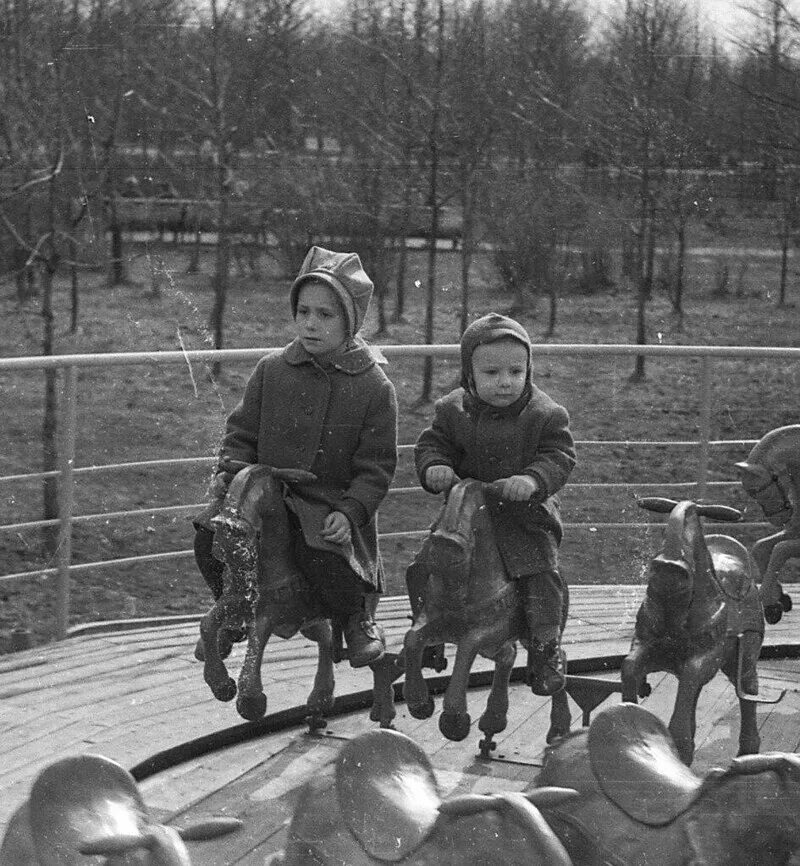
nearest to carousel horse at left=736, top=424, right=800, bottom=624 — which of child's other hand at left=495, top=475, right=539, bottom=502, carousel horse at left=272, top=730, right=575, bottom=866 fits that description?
child's other hand at left=495, top=475, right=539, bottom=502

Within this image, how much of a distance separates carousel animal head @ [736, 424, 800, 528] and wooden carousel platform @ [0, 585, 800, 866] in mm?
607

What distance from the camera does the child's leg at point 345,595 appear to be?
4469mm

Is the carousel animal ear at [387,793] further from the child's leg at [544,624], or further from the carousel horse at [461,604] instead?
the child's leg at [544,624]

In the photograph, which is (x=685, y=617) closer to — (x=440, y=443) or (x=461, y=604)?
(x=461, y=604)

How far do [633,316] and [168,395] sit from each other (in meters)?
2.49

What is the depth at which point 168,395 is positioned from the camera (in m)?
8.57

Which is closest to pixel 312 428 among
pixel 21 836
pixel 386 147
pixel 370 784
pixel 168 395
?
pixel 370 784

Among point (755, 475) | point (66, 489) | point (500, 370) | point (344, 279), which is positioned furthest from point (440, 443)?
point (66, 489)

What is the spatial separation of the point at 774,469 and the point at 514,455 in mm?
1065

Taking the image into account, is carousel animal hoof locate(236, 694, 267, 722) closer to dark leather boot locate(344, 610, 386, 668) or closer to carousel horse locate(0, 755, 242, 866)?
dark leather boot locate(344, 610, 386, 668)

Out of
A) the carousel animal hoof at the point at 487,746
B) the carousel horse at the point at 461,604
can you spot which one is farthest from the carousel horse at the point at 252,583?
the carousel animal hoof at the point at 487,746

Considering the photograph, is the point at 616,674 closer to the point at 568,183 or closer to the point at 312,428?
the point at 312,428

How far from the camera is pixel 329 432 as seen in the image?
456 centimetres

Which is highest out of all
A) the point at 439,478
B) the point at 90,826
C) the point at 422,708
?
the point at 439,478
